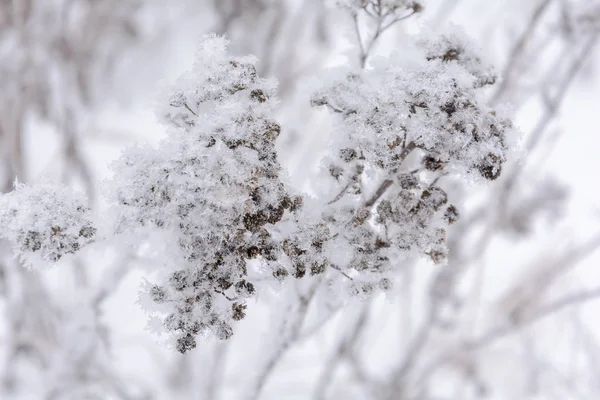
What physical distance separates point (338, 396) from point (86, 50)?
1.72 metres

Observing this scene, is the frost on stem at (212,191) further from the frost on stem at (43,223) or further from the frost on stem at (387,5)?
the frost on stem at (387,5)

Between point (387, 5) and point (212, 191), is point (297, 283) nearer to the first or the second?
point (212, 191)

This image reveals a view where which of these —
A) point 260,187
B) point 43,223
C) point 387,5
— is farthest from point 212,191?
point 387,5

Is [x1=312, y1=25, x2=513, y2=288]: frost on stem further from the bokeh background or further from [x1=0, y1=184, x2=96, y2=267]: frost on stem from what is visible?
[x1=0, y1=184, x2=96, y2=267]: frost on stem

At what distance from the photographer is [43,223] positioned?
0.41 m

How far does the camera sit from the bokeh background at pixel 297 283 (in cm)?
101

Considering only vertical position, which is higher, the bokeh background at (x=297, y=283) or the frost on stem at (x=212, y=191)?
the bokeh background at (x=297, y=283)

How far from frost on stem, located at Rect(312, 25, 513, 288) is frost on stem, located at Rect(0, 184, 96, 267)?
0.24 m

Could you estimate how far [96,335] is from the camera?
2.76 feet

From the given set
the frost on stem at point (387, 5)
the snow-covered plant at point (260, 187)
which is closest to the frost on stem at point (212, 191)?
the snow-covered plant at point (260, 187)

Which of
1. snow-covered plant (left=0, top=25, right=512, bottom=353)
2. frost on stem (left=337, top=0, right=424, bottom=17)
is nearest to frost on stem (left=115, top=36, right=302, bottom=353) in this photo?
snow-covered plant (left=0, top=25, right=512, bottom=353)

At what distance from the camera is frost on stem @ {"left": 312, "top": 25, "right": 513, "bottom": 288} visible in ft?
1.42

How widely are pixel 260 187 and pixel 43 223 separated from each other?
19 cm

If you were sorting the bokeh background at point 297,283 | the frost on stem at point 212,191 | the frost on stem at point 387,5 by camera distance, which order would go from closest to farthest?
the frost on stem at point 212,191 → the frost on stem at point 387,5 → the bokeh background at point 297,283
